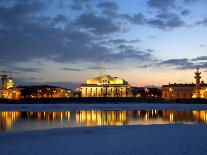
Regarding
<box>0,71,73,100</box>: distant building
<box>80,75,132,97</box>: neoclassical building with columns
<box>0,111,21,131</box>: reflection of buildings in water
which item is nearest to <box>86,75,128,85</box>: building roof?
<box>80,75,132,97</box>: neoclassical building with columns

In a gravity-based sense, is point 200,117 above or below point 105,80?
below

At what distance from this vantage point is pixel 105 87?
529 ft

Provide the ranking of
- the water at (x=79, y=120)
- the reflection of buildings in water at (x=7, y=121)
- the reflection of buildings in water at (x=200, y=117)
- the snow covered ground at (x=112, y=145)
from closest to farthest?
the snow covered ground at (x=112, y=145) < the reflection of buildings in water at (x=7, y=121) < the water at (x=79, y=120) < the reflection of buildings in water at (x=200, y=117)

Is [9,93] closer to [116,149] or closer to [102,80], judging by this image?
[102,80]

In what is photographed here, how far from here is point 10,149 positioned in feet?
55.6

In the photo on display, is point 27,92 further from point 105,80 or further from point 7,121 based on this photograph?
point 7,121

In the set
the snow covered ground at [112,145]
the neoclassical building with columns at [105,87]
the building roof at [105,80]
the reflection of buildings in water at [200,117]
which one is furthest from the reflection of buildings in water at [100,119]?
the building roof at [105,80]

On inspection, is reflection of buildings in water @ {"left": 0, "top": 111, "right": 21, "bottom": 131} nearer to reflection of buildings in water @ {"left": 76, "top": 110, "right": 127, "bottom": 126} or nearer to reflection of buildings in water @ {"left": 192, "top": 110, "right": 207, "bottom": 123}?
reflection of buildings in water @ {"left": 76, "top": 110, "right": 127, "bottom": 126}

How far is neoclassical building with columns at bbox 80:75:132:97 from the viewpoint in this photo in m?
158

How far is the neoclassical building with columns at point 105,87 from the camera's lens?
15750 centimetres

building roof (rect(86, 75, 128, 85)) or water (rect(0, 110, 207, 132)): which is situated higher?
building roof (rect(86, 75, 128, 85))

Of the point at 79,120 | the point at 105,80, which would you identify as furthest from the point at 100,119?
the point at 105,80

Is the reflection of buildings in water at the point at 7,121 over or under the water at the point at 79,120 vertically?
over

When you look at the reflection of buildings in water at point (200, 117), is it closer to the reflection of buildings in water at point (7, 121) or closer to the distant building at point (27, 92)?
the reflection of buildings in water at point (7, 121)
